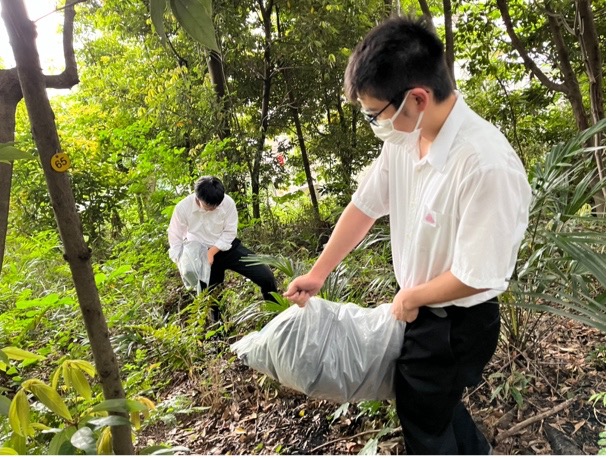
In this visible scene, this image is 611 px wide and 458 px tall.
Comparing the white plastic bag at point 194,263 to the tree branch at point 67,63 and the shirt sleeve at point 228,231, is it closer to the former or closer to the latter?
the shirt sleeve at point 228,231

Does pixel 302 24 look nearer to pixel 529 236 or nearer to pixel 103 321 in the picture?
pixel 529 236

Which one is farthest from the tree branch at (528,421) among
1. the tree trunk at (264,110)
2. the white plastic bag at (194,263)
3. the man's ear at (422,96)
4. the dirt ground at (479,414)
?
the tree trunk at (264,110)

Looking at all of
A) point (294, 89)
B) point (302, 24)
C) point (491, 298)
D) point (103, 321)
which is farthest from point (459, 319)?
point (294, 89)

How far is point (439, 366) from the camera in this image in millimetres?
1234

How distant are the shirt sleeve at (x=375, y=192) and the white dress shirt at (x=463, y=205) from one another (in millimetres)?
96

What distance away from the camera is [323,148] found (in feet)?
21.8

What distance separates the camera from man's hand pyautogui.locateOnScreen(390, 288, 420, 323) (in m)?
1.22

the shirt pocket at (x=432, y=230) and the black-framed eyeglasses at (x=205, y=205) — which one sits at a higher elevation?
the black-framed eyeglasses at (x=205, y=205)

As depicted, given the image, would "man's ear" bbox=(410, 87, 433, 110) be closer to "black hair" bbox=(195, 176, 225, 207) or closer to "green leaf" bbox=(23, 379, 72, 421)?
"green leaf" bbox=(23, 379, 72, 421)

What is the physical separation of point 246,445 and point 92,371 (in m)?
1.60

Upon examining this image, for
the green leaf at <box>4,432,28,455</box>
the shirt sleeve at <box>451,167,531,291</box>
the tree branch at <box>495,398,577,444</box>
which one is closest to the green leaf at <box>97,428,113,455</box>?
the green leaf at <box>4,432,28,455</box>

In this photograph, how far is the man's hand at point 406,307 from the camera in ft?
4.00

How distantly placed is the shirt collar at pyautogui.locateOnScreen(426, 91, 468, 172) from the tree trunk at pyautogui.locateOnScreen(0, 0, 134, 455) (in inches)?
32.2

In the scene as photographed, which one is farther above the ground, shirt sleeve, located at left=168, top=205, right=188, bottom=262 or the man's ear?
the man's ear
